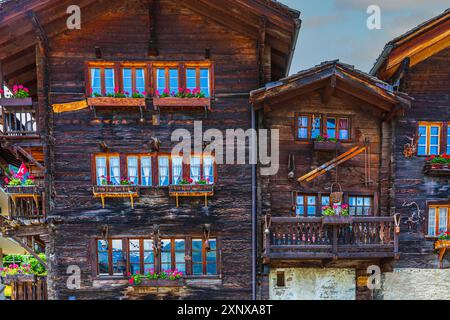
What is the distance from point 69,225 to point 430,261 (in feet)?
41.6

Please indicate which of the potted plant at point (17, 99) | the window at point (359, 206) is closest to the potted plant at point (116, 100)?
the potted plant at point (17, 99)

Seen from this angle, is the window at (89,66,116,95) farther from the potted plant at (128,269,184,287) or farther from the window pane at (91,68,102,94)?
the potted plant at (128,269,184,287)

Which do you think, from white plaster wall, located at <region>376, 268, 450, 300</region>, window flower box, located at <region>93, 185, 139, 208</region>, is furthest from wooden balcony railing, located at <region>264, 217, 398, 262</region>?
window flower box, located at <region>93, 185, 139, 208</region>

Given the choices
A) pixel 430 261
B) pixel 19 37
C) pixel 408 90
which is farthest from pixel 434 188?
pixel 19 37

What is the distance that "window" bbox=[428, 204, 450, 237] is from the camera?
42.9 ft

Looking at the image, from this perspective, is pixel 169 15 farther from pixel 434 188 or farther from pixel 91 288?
pixel 434 188

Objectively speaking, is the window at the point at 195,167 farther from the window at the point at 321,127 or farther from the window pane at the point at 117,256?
the window at the point at 321,127

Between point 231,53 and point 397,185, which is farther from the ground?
point 231,53

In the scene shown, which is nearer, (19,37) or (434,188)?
(19,37)

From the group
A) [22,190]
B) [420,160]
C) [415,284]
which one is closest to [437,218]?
[420,160]

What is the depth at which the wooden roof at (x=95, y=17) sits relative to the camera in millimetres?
11383

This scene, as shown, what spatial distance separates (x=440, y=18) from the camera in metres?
12.2

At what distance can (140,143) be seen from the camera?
486 inches

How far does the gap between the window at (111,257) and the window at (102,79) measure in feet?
16.9
